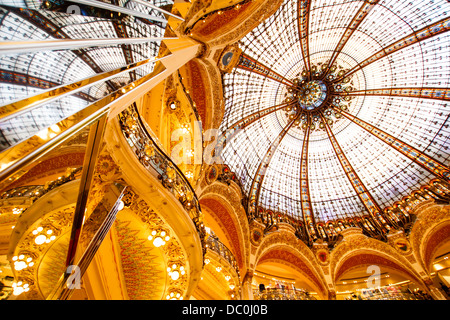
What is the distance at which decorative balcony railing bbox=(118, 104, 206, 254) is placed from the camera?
4.42 metres

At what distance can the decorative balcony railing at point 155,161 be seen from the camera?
4.42 meters

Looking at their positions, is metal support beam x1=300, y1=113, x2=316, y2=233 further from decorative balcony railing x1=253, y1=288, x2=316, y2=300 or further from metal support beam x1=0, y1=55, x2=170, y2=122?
metal support beam x1=0, y1=55, x2=170, y2=122

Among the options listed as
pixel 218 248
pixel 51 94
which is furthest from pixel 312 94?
pixel 51 94

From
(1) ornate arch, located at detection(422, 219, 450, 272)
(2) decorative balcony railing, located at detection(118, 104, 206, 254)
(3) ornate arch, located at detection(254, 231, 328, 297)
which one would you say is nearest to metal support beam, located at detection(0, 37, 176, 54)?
(2) decorative balcony railing, located at detection(118, 104, 206, 254)

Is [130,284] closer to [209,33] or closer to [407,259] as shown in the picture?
[209,33]

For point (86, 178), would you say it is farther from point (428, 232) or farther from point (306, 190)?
point (428, 232)

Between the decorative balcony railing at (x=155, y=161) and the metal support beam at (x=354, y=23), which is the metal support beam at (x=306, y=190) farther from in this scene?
the decorative balcony railing at (x=155, y=161)

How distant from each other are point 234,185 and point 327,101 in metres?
10.4

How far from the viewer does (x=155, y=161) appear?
5.02 metres

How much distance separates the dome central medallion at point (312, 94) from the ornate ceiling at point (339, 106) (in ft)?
0.25

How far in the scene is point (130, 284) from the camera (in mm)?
5547

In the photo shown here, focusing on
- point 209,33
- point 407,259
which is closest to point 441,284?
point 407,259

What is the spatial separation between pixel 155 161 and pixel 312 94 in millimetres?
15197

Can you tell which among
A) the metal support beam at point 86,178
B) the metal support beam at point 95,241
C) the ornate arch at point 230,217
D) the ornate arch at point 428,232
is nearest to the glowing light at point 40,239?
the metal support beam at point 95,241
